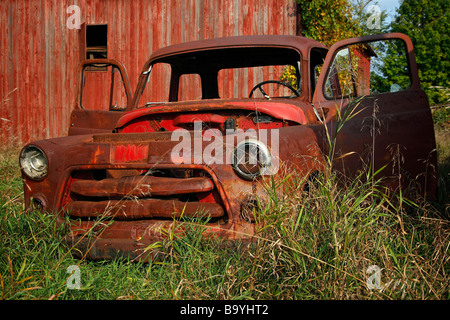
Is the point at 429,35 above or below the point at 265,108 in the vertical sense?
above

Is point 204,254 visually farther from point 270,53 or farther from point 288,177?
point 270,53

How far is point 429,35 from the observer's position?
29.6 m

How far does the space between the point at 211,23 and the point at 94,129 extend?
484cm

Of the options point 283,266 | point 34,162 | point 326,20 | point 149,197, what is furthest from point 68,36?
point 283,266

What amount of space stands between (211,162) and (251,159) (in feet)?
0.76

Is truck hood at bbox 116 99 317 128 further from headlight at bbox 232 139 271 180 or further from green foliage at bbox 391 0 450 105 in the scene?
green foliage at bbox 391 0 450 105

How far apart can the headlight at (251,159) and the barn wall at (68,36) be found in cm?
653

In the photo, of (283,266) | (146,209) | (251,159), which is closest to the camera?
(283,266)

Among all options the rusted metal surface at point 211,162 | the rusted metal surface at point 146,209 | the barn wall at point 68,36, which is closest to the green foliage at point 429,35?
the barn wall at point 68,36

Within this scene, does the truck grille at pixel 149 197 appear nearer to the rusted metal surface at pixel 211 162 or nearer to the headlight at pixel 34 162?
the rusted metal surface at pixel 211 162

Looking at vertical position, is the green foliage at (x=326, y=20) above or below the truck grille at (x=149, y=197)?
above

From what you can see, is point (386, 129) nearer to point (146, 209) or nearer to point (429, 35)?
point (146, 209)

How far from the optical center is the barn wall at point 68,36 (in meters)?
8.43
